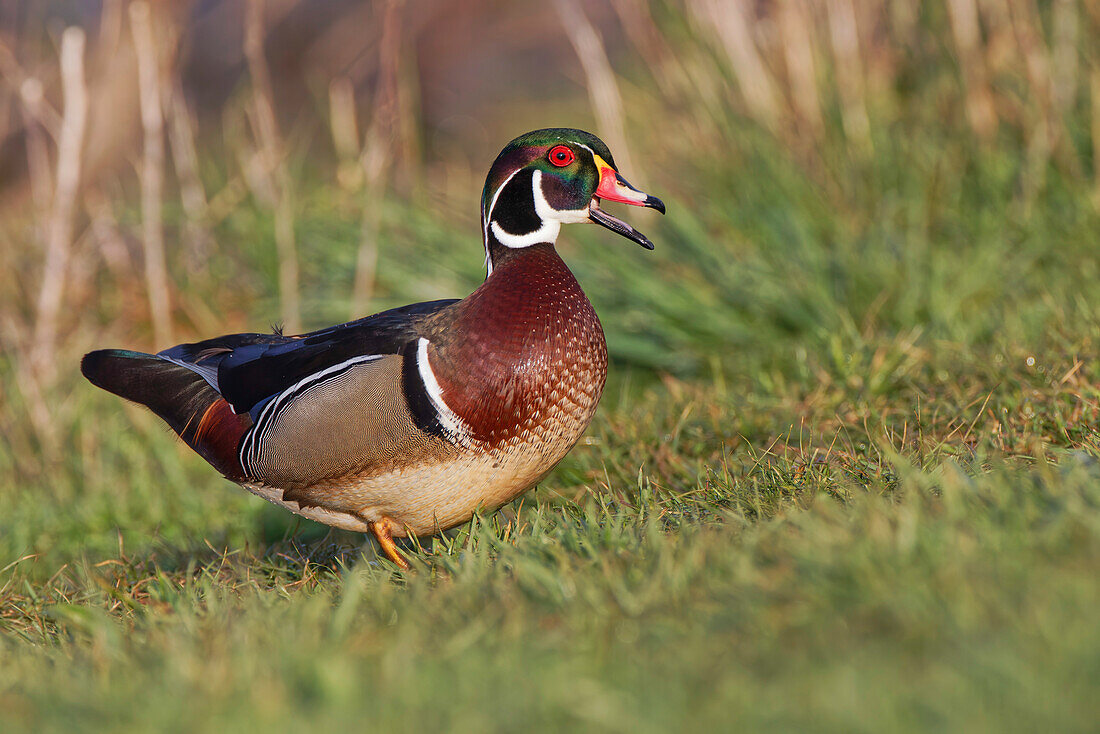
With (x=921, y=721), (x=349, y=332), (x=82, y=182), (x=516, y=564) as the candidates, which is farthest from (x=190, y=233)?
(x=921, y=721)

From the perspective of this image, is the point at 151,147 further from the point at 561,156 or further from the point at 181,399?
the point at 561,156

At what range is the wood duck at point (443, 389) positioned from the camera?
3084 mm

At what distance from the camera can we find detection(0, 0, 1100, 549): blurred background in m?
4.88

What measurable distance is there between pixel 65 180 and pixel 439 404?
3.05 metres

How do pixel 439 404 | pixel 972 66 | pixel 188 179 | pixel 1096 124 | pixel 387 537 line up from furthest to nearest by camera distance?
pixel 188 179
pixel 972 66
pixel 1096 124
pixel 387 537
pixel 439 404

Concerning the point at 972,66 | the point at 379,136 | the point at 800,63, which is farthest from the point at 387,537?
the point at 972,66

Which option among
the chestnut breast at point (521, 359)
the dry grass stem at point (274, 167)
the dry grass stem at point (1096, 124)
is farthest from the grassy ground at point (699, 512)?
the dry grass stem at point (274, 167)

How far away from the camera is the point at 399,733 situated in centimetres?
177

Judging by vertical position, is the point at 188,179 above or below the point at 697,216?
above

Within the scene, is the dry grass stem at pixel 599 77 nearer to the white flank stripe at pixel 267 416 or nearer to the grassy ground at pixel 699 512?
the grassy ground at pixel 699 512

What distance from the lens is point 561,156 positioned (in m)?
3.38

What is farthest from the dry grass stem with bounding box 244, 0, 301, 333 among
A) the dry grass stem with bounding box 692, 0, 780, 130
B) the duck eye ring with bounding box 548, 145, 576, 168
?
the dry grass stem with bounding box 692, 0, 780, 130

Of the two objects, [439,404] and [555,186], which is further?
[555,186]

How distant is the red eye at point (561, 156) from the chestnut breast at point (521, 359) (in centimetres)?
33
